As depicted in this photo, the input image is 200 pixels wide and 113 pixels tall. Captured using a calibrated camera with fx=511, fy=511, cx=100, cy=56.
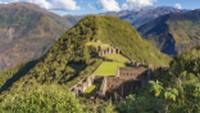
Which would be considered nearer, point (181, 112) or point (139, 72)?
point (181, 112)

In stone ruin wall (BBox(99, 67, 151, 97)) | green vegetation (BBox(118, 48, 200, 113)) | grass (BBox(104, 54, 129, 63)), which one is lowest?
grass (BBox(104, 54, 129, 63))

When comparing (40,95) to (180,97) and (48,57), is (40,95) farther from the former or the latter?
(48,57)

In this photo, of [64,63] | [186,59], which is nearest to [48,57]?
[64,63]

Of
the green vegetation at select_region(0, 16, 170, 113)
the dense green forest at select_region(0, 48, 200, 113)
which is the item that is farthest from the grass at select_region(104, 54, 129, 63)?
the dense green forest at select_region(0, 48, 200, 113)

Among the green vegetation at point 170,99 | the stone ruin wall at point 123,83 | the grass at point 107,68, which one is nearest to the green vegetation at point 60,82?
the grass at point 107,68

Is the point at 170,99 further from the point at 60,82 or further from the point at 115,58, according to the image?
the point at 115,58

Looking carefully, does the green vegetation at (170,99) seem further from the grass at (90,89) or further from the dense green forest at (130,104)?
the grass at (90,89)

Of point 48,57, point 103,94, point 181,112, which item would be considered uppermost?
point 181,112

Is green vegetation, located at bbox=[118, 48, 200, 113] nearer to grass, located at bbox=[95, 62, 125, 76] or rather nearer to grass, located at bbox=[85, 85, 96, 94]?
grass, located at bbox=[85, 85, 96, 94]
